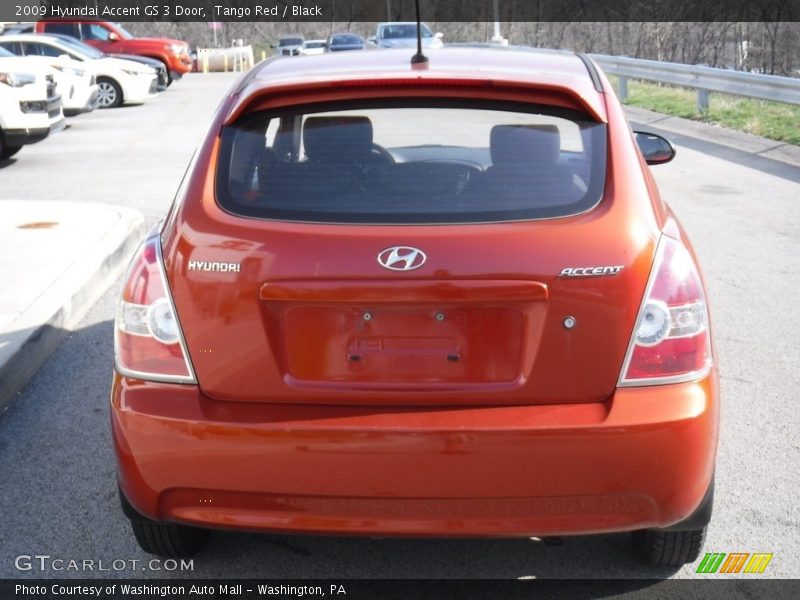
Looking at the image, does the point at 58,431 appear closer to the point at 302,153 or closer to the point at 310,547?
the point at 310,547

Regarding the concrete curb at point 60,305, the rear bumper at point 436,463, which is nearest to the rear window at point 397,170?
the rear bumper at point 436,463

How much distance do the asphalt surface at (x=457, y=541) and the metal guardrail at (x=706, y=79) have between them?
253 inches

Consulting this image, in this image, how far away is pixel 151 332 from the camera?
319cm

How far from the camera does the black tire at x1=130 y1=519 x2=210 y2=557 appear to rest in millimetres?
3521

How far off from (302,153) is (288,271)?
0.50 m

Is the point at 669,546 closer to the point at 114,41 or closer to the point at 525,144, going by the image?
the point at 525,144

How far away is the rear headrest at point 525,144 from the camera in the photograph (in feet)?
10.8

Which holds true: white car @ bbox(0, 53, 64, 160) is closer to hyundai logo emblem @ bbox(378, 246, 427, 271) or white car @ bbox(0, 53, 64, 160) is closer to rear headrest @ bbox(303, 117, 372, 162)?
rear headrest @ bbox(303, 117, 372, 162)

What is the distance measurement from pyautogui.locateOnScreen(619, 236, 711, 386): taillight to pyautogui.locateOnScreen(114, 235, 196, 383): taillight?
127 cm

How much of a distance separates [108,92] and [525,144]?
21.4 m

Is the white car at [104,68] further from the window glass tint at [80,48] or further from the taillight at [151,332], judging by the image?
the taillight at [151,332]

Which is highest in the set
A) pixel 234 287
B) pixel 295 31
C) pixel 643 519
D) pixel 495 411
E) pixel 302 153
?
pixel 302 153

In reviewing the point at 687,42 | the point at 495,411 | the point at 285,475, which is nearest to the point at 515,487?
the point at 495,411

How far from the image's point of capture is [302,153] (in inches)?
132
